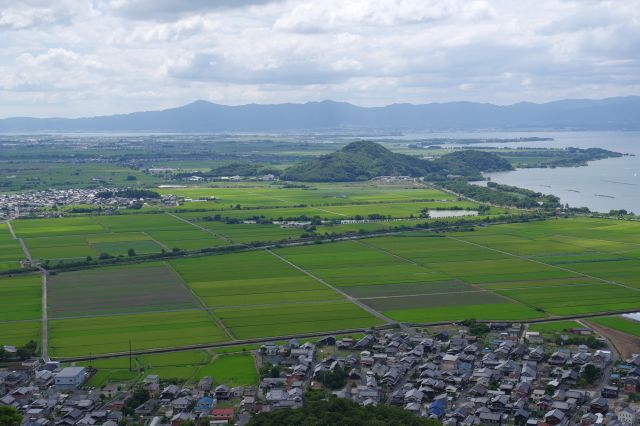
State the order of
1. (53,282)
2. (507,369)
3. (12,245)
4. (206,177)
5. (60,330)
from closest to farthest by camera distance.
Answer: (507,369), (60,330), (53,282), (12,245), (206,177)

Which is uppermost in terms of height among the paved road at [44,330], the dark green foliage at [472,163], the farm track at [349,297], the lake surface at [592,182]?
the dark green foliage at [472,163]

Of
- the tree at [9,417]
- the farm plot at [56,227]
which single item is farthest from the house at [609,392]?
the farm plot at [56,227]


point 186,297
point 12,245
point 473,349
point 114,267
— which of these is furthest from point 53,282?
point 473,349

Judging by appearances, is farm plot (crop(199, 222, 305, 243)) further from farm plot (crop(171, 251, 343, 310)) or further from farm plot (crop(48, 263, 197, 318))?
farm plot (crop(48, 263, 197, 318))

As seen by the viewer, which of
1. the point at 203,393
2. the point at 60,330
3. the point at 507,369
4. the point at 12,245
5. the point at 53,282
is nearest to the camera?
the point at 203,393

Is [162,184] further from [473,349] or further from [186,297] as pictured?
[473,349]

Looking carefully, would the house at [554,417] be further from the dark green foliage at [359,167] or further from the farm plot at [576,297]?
the dark green foliage at [359,167]

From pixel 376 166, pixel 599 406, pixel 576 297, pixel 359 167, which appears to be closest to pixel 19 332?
pixel 599 406
